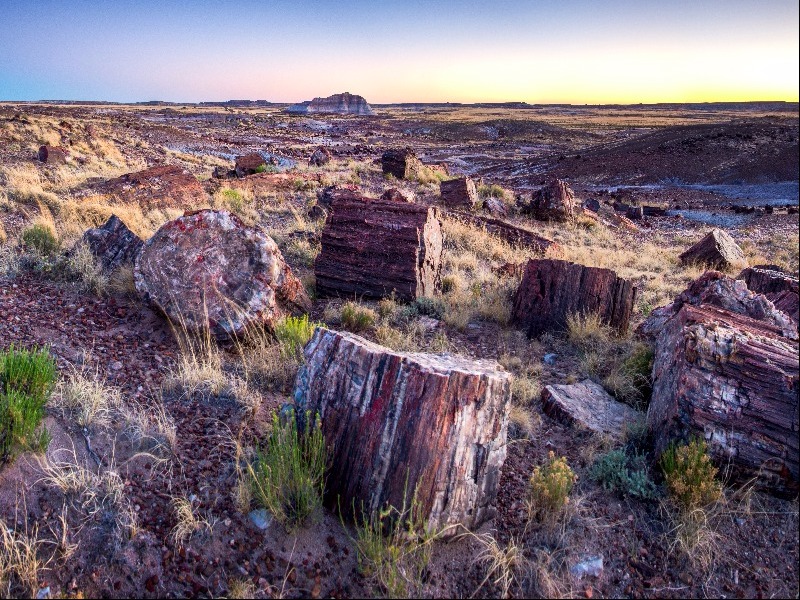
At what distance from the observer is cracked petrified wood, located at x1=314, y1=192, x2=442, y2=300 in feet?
22.1

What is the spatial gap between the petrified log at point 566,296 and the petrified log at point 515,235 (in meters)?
4.87

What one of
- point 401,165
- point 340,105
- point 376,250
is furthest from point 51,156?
point 340,105

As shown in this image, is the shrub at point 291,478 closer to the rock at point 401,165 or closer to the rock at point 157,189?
the rock at point 157,189

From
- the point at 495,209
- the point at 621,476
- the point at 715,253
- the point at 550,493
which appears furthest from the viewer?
the point at 495,209

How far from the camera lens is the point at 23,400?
3090 mm

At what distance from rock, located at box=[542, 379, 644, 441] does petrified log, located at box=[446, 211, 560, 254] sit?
22.0ft

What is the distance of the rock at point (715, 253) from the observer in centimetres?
1076

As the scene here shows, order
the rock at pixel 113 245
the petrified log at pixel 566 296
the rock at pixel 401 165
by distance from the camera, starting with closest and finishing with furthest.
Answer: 1. the petrified log at pixel 566 296
2. the rock at pixel 113 245
3. the rock at pixel 401 165

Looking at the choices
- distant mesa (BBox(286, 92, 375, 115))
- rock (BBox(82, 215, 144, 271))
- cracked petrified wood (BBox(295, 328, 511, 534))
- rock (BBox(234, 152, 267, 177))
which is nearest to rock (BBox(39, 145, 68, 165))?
rock (BBox(234, 152, 267, 177))

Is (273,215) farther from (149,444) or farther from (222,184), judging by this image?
(149,444)

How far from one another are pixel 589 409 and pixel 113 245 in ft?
20.0

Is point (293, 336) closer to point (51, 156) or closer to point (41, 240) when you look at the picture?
point (41, 240)

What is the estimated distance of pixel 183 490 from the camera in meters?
3.01

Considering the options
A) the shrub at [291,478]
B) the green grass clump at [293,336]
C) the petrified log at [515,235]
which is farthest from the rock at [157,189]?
the shrub at [291,478]
